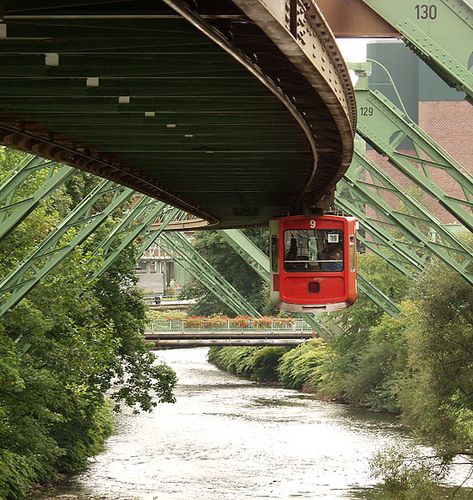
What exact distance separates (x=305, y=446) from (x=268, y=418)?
753cm

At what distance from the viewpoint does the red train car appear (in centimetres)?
2752

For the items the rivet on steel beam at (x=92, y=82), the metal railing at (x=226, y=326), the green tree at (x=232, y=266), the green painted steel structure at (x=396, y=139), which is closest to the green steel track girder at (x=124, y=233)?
the green painted steel structure at (x=396, y=139)

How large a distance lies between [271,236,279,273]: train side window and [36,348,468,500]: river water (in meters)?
5.33

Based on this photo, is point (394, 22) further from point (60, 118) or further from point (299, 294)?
point (299, 294)

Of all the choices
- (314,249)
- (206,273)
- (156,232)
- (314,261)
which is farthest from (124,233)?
(206,273)

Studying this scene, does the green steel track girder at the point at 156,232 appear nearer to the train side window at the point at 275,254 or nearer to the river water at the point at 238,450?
the river water at the point at 238,450

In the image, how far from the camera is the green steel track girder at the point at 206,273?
210 ft

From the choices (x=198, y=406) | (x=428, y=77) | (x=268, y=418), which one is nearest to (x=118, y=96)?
(x=268, y=418)

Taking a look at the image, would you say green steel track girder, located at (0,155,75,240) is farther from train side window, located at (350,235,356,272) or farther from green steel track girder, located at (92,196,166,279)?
green steel track girder, located at (92,196,166,279)

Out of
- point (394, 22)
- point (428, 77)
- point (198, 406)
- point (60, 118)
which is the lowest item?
point (198, 406)

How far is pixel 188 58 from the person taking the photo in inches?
415

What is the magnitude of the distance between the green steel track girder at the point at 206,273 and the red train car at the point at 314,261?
35.1 metres

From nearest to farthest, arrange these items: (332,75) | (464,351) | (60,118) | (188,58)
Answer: (188,58), (332,75), (60,118), (464,351)

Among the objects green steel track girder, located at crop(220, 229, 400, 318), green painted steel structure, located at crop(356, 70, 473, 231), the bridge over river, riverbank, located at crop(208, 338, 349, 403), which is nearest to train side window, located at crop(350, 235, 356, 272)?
green painted steel structure, located at crop(356, 70, 473, 231)
